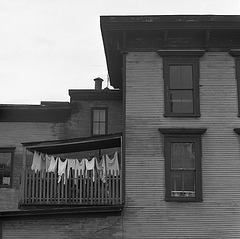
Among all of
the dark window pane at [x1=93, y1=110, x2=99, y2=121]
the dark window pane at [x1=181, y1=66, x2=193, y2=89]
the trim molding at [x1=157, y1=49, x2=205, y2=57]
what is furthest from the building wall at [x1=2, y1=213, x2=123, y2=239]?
the dark window pane at [x1=93, y1=110, x2=99, y2=121]

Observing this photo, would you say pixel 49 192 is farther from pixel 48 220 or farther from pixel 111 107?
pixel 111 107

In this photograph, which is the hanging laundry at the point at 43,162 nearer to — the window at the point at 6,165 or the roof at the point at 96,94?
the window at the point at 6,165

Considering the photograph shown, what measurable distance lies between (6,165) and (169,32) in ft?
41.4

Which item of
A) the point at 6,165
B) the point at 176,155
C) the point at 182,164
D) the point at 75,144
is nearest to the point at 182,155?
the point at 176,155

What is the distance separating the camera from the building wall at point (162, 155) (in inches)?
760

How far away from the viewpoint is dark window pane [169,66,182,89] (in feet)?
68.0

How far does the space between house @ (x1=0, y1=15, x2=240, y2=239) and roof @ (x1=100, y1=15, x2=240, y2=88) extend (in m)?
0.04

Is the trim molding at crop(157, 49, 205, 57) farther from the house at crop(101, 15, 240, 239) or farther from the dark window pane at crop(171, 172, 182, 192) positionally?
the dark window pane at crop(171, 172, 182, 192)

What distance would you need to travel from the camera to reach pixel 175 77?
2080 cm

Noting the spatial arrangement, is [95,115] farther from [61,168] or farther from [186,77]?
[186,77]

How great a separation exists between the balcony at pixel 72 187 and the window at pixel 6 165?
711cm

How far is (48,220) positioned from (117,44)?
750cm

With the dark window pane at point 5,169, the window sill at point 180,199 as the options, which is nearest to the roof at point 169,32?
the window sill at point 180,199

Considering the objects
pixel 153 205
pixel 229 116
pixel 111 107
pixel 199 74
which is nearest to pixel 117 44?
pixel 199 74
